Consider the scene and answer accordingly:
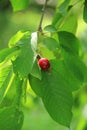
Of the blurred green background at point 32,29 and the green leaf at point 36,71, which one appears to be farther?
the blurred green background at point 32,29

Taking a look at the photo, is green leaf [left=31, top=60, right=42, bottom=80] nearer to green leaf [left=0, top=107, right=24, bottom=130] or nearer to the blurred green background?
green leaf [left=0, top=107, right=24, bottom=130]

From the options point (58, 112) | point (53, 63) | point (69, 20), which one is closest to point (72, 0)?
point (69, 20)

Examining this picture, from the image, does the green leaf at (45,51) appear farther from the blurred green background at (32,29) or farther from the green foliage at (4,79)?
the blurred green background at (32,29)

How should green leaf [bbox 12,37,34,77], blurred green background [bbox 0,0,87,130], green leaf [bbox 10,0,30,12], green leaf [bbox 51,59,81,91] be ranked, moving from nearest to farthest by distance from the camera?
green leaf [bbox 12,37,34,77] < green leaf [bbox 51,59,81,91] < green leaf [bbox 10,0,30,12] < blurred green background [bbox 0,0,87,130]

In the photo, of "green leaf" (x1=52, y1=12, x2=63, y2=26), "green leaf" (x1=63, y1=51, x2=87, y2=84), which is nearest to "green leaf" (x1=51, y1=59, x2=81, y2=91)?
"green leaf" (x1=63, y1=51, x2=87, y2=84)

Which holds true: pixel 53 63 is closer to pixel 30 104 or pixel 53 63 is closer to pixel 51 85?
pixel 51 85

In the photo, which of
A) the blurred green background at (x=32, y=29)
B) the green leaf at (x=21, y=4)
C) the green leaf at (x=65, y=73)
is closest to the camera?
the green leaf at (x=65, y=73)

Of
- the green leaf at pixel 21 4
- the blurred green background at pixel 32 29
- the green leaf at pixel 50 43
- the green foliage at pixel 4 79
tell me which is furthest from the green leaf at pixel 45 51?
the blurred green background at pixel 32 29
